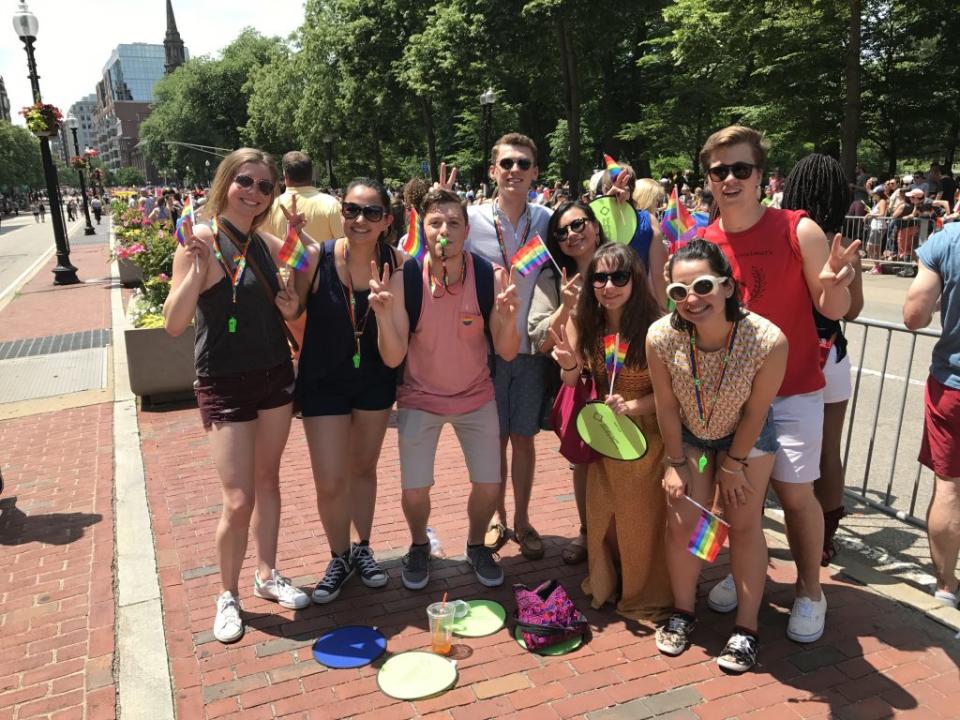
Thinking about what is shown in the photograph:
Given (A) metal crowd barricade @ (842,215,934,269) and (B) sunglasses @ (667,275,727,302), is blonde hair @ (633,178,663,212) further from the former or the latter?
(A) metal crowd barricade @ (842,215,934,269)

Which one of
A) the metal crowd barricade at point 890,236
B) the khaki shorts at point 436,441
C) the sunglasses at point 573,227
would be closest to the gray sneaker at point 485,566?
the khaki shorts at point 436,441

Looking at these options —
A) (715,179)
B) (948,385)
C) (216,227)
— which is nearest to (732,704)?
(948,385)

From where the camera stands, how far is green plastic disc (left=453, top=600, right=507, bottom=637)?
11.2ft

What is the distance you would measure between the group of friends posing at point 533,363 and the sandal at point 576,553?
0.23 m

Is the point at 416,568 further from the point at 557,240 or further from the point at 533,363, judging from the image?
the point at 557,240

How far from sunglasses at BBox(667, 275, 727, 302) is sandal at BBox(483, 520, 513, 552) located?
6.34ft

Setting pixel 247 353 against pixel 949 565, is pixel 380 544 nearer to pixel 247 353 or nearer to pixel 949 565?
pixel 247 353

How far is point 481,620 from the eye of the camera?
3494 millimetres

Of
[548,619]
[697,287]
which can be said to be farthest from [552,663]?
[697,287]

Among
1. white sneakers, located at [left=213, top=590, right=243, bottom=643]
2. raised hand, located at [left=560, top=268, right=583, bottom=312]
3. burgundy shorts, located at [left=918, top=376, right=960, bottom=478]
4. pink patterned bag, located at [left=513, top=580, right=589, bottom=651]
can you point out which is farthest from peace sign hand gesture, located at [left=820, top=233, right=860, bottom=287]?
white sneakers, located at [left=213, top=590, right=243, bottom=643]

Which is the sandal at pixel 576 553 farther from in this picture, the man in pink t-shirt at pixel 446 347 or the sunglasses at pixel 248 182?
the sunglasses at pixel 248 182

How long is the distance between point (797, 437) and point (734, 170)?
1.12 m

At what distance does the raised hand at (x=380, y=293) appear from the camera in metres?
3.27

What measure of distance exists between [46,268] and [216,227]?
20486 millimetres
